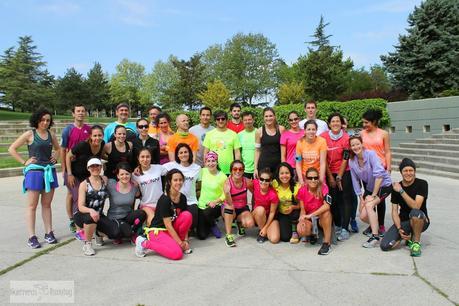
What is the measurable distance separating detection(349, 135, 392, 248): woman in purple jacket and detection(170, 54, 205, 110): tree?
42135 mm

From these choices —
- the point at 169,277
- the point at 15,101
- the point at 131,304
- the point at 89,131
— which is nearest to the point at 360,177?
the point at 169,277

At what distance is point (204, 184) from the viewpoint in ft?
17.6

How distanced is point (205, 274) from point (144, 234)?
1.20 m

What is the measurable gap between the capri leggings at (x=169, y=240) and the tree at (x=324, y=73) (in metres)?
29.7

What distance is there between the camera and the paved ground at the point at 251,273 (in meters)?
3.30

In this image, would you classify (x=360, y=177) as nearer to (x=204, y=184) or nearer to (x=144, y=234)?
(x=204, y=184)

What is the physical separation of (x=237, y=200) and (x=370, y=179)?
1.74m

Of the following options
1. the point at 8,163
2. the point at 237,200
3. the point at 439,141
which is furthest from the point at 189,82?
the point at 237,200

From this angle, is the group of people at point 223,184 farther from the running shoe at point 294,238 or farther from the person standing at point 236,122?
the person standing at point 236,122

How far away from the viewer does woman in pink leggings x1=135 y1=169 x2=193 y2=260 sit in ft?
14.5

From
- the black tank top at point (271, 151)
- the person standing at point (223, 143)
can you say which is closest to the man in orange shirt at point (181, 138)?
the person standing at point (223, 143)

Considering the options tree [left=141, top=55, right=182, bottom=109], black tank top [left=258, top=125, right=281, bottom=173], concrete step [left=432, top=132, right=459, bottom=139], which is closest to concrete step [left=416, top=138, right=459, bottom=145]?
concrete step [left=432, top=132, right=459, bottom=139]

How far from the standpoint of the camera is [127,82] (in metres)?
55.9

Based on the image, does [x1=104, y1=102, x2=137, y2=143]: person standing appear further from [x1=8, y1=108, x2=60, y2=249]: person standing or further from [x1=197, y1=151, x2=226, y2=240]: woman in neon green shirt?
[x1=197, y1=151, x2=226, y2=240]: woman in neon green shirt
